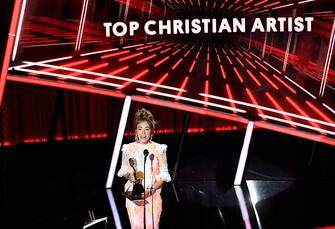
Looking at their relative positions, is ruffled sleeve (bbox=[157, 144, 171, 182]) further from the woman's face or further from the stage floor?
the stage floor

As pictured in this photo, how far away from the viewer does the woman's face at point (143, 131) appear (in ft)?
12.8

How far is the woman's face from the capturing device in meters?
3.89

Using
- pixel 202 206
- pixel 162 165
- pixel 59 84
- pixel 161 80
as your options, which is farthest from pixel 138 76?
pixel 162 165

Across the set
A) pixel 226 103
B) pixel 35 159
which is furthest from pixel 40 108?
pixel 226 103

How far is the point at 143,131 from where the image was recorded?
3.88 metres

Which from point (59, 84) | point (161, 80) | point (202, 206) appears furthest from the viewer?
point (161, 80)

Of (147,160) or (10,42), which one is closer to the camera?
(147,160)

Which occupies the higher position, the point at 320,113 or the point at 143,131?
the point at 143,131

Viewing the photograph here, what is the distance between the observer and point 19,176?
19.8 feet

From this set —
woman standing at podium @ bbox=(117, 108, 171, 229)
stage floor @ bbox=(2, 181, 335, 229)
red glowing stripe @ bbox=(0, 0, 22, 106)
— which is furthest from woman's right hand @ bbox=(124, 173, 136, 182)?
red glowing stripe @ bbox=(0, 0, 22, 106)

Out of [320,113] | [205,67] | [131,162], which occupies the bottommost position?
[320,113]

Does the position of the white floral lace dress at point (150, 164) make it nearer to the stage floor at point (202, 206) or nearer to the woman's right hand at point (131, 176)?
the woman's right hand at point (131, 176)

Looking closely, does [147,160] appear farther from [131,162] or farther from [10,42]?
[10,42]

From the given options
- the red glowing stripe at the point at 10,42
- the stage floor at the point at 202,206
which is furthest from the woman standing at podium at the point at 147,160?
the red glowing stripe at the point at 10,42
